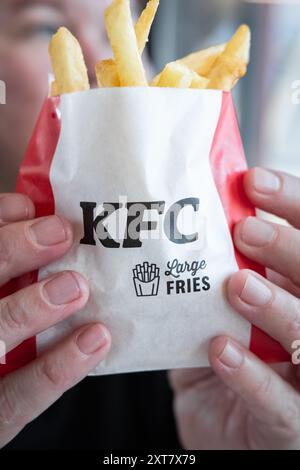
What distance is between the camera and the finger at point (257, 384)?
74cm

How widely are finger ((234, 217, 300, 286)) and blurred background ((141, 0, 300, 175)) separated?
1677mm

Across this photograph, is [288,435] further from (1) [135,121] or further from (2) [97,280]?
(1) [135,121]

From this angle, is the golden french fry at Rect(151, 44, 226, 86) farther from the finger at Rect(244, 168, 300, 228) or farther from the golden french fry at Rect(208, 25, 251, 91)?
the finger at Rect(244, 168, 300, 228)

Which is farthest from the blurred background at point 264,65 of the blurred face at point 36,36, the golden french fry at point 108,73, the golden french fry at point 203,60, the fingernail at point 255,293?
the fingernail at point 255,293

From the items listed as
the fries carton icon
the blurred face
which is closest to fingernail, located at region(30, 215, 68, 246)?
the fries carton icon

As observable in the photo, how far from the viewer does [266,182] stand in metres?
0.76

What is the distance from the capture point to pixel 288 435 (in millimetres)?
912

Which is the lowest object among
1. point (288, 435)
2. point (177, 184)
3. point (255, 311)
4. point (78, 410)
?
point (78, 410)

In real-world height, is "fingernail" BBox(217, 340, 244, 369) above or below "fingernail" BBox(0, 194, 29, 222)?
below

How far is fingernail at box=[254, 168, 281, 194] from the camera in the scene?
29.4 inches

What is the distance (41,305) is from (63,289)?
0.16 feet

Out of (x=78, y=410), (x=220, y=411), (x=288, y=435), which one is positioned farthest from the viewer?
(x=78, y=410)
